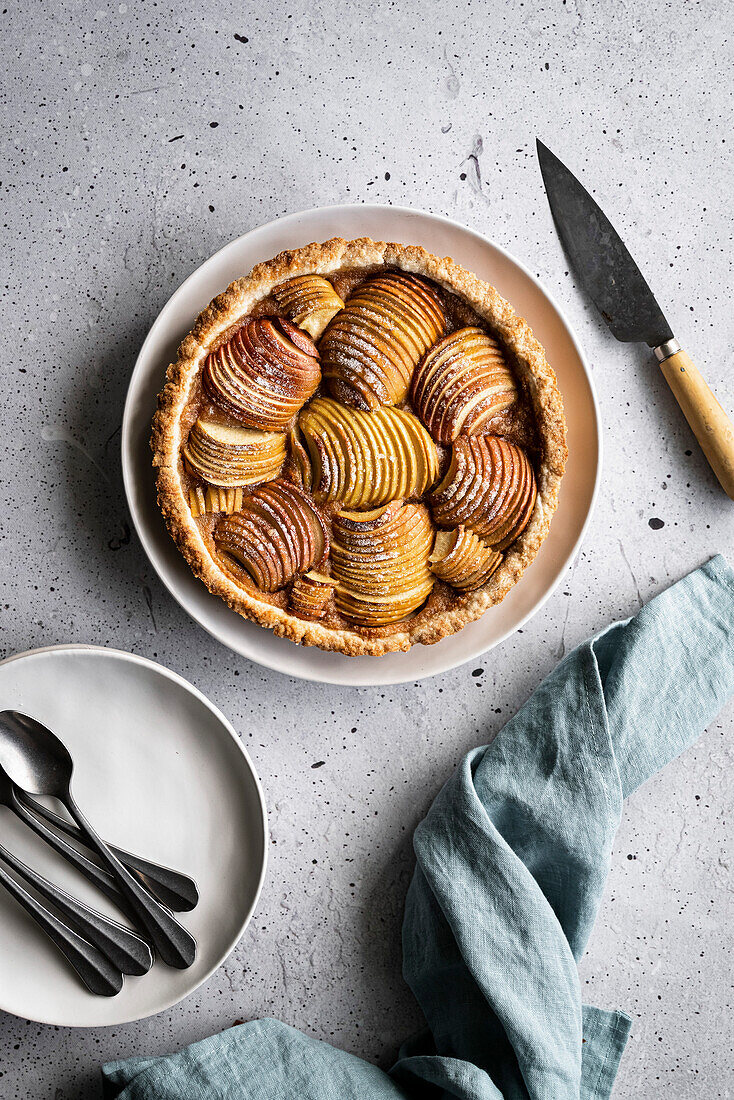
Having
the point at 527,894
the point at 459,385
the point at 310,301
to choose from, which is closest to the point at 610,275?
the point at 459,385

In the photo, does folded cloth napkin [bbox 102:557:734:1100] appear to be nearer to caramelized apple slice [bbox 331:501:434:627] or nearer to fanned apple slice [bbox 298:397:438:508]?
caramelized apple slice [bbox 331:501:434:627]


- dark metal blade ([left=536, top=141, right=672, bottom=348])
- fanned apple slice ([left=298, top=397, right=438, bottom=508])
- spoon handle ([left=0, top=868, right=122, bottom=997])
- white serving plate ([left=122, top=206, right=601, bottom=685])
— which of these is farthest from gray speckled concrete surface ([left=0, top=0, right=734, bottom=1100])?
fanned apple slice ([left=298, top=397, right=438, bottom=508])

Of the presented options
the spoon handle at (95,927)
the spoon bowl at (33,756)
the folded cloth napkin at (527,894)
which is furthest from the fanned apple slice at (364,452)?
the spoon handle at (95,927)

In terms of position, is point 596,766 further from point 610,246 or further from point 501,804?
point 610,246

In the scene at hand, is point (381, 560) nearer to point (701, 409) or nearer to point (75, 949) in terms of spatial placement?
point (701, 409)

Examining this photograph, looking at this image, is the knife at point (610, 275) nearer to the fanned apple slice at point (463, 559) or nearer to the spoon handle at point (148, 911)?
the fanned apple slice at point (463, 559)

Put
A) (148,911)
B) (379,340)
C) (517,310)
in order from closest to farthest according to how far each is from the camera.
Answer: (379,340)
(148,911)
(517,310)
